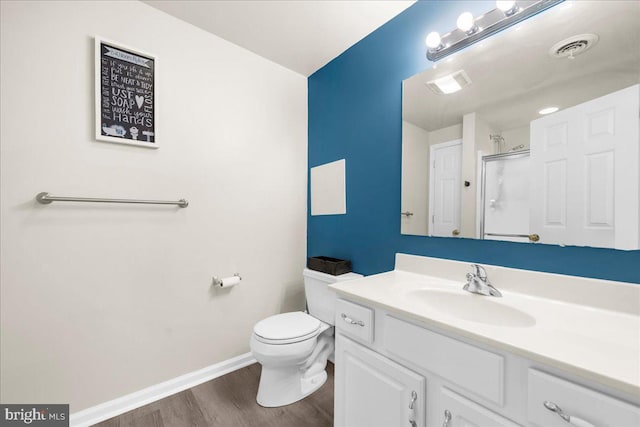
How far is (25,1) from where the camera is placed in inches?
48.8

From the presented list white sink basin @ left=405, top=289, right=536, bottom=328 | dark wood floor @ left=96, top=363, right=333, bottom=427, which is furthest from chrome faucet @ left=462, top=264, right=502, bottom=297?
dark wood floor @ left=96, top=363, right=333, bottom=427

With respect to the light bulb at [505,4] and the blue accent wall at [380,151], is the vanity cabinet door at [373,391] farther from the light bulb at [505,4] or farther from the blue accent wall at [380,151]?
the light bulb at [505,4]

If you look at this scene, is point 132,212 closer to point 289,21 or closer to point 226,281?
point 226,281

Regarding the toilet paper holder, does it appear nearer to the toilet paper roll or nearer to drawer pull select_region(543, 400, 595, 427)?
the toilet paper roll

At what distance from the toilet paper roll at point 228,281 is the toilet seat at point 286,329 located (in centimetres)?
36

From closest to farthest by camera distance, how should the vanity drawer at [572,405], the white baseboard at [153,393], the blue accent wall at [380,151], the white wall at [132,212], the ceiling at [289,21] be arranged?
the vanity drawer at [572,405]
the blue accent wall at [380,151]
the white wall at [132,212]
the white baseboard at [153,393]
the ceiling at [289,21]

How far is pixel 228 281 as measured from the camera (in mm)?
1794

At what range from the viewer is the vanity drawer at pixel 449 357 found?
70 centimetres

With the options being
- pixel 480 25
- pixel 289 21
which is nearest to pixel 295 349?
pixel 480 25

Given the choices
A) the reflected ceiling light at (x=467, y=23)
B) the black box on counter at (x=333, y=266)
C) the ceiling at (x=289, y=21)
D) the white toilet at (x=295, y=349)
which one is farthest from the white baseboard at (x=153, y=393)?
the reflected ceiling light at (x=467, y=23)

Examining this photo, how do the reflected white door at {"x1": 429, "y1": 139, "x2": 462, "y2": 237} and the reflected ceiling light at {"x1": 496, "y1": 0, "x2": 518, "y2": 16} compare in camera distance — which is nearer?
the reflected ceiling light at {"x1": 496, "y1": 0, "x2": 518, "y2": 16}

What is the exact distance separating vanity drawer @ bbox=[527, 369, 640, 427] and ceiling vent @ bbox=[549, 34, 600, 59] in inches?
44.5

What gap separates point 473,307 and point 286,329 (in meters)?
1.00

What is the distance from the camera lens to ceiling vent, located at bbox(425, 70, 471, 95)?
1292mm
